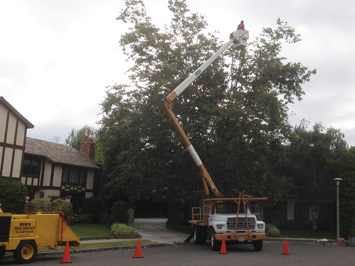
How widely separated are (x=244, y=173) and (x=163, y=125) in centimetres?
565

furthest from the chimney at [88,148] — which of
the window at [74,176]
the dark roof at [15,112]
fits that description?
the dark roof at [15,112]

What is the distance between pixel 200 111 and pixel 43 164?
14872 millimetres

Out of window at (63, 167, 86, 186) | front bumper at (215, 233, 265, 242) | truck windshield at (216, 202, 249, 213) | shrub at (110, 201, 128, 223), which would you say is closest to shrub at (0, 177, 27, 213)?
shrub at (110, 201, 128, 223)

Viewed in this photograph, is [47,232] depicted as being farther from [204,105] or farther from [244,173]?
[244,173]

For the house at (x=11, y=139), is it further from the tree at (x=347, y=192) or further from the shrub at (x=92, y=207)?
the tree at (x=347, y=192)

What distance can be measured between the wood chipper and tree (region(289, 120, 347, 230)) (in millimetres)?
20613

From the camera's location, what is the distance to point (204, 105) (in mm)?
21859

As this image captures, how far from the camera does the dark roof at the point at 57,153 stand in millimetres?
31161

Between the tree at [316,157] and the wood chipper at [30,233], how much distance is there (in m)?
20.6

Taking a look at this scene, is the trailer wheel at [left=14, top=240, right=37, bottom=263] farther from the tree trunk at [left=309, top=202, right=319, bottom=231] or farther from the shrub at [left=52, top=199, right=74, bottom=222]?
the tree trunk at [left=309, top=202, right=319, bottom=231]

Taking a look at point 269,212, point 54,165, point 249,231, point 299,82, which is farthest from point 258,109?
point 54,165

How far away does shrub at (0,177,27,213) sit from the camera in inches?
883

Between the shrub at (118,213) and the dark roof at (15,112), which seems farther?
the shrub at (118,213)

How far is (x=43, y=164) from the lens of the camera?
31250 mm
